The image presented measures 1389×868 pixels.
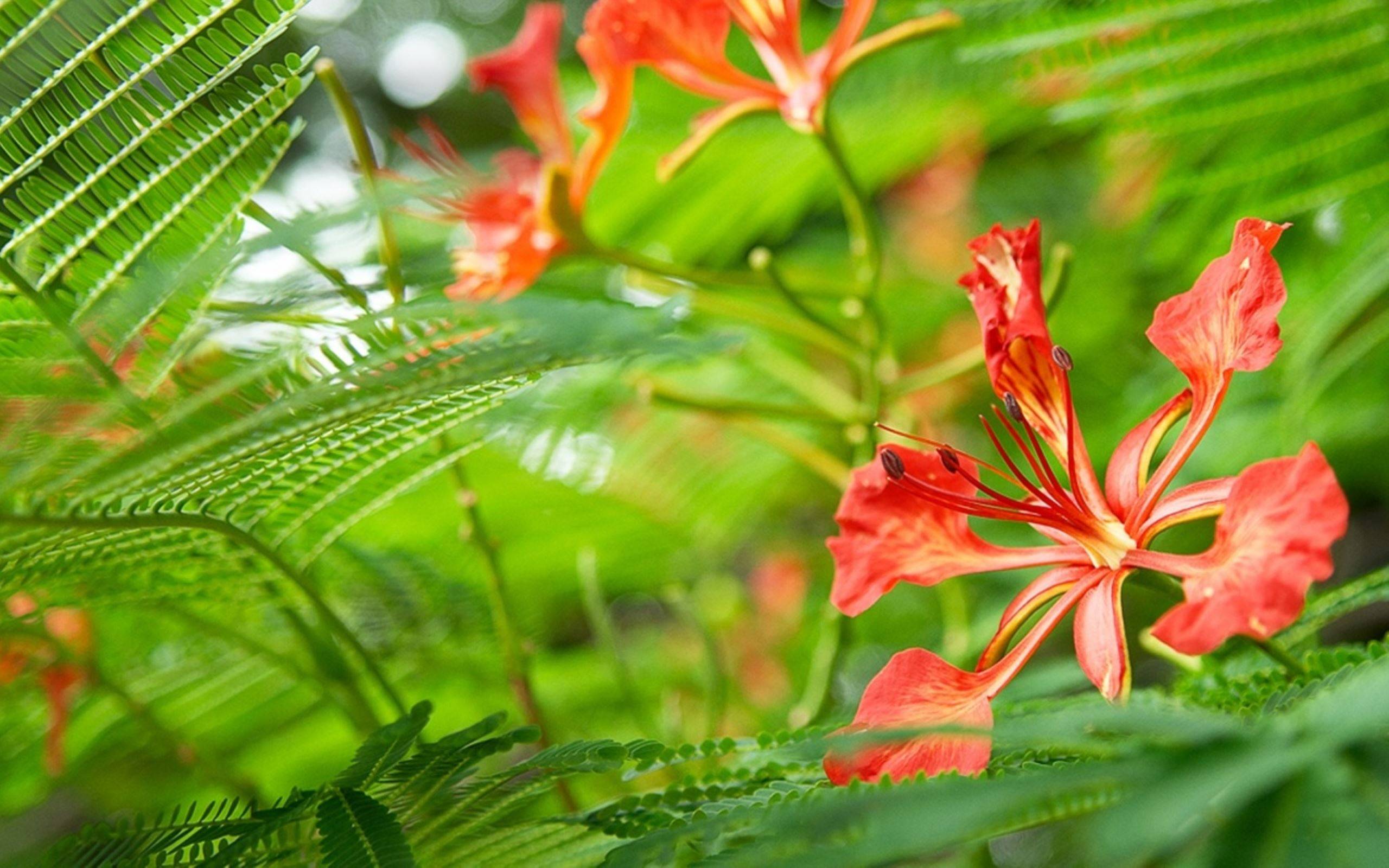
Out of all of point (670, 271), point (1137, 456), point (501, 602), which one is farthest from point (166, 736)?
point (1137, 456)

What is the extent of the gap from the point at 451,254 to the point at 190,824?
22.8 inches

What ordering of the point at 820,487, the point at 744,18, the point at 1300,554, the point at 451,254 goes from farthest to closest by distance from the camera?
the point at 820,487
the point at 451,254
the point at 744,18
the point at 1300,554

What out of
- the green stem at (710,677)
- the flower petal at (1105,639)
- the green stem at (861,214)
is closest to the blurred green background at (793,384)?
the green stem at (710,677)

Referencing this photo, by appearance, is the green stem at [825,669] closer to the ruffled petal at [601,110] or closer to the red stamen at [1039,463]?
the red stamen at [1039,463]

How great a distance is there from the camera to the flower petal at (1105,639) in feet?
→ 1.87

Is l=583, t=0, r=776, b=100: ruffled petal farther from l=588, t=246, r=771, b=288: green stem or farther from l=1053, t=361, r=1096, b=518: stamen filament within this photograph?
l=1053, t=361, r=1096, b=518: stamen filament

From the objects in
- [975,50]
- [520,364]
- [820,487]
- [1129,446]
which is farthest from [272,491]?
[820,487]

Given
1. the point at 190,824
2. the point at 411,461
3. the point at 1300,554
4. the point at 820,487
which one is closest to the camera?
the point at 1300,554

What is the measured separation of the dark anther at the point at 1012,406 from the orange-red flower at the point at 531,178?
0.39m

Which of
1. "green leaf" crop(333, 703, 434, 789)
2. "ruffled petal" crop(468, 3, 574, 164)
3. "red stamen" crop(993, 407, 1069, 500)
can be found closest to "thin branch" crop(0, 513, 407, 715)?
"green leaf" crop(333, 703, 434, 789)

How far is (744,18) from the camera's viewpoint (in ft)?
2.95

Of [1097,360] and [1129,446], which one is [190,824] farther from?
[1097,360]

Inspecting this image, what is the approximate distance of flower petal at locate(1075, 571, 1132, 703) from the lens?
0.57 m

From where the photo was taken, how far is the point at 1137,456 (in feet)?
2.20
